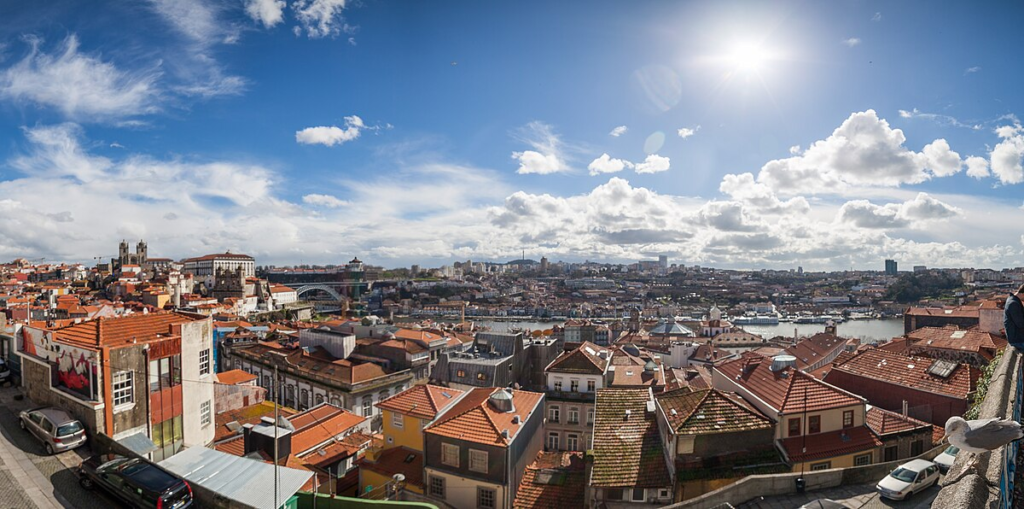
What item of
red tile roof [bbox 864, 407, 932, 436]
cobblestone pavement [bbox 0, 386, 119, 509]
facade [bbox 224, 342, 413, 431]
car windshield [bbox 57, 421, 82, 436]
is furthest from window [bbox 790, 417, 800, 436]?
facade [bbox 224, 342, 413, 431]

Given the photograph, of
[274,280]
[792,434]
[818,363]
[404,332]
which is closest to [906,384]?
[792,434]

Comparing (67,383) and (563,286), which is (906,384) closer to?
(67,383)

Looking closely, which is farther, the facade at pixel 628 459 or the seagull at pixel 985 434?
the facade at pixel 628 459

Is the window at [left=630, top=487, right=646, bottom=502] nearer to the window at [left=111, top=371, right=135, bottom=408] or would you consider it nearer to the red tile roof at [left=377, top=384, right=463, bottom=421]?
the red tile roof at [left=377, top=384, right=463, bottom=421]

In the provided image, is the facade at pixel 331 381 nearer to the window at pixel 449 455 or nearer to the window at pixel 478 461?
the window at pixel 449 455

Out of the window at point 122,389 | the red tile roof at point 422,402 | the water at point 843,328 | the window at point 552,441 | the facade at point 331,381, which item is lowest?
the water at point 843,328

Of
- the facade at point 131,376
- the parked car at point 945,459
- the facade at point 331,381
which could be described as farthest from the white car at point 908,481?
the facade at point 331,381

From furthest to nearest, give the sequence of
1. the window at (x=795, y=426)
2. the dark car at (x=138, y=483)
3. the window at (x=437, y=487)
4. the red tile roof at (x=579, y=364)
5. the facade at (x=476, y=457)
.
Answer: the red tile roof at (x=579, y=364)
the window at (x=437, y=487)
the facade at (x=476, y=457)
the window at (x=795, y=426)
the dark car at (x=138, y=483)
